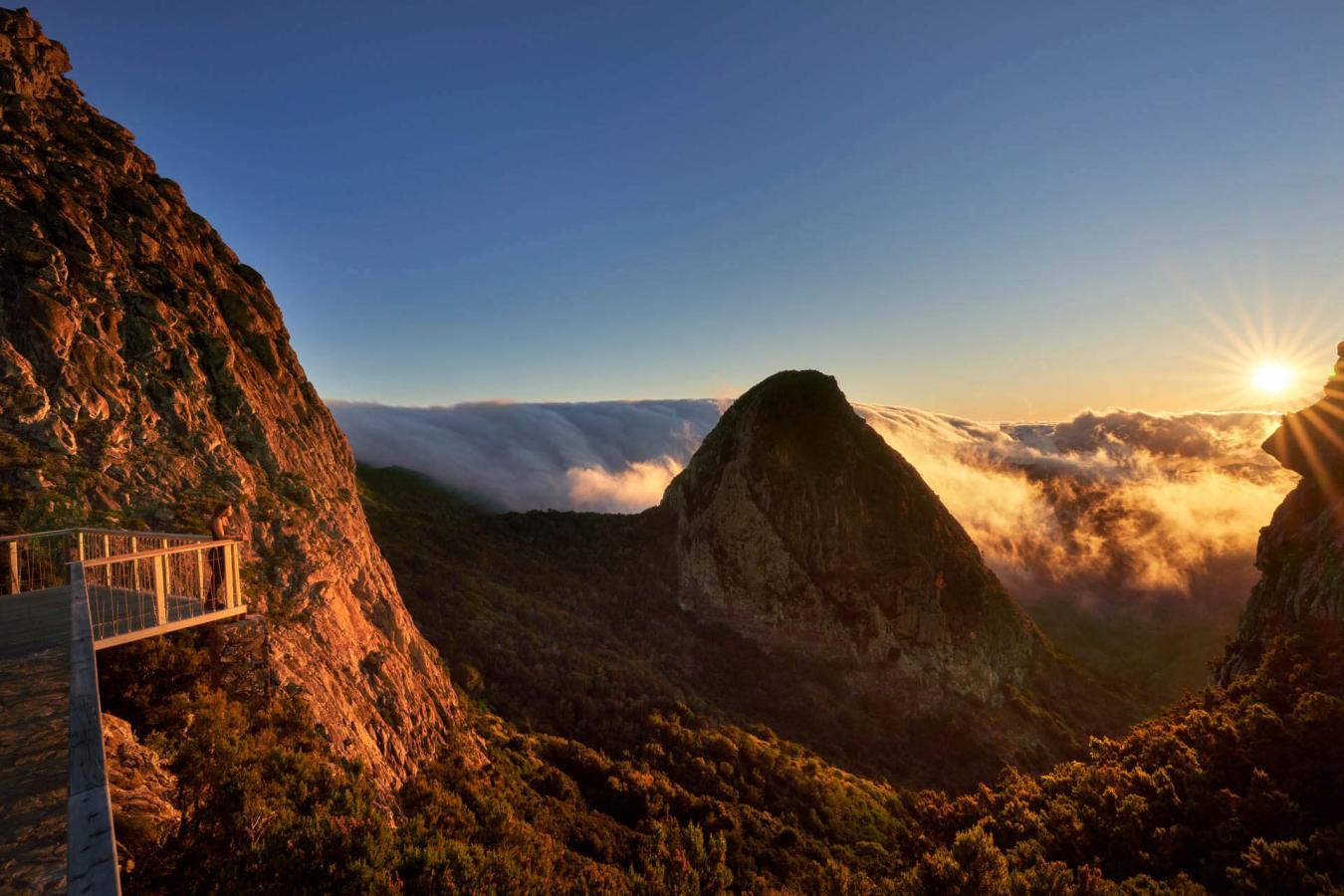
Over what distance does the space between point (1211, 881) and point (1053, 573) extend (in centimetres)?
16219

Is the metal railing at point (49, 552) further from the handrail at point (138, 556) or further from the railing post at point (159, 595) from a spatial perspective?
the railing post at point (159, 595)

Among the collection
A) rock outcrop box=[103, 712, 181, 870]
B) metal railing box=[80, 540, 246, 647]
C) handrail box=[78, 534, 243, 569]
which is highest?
handrail box=[78, 534, 243, 569]

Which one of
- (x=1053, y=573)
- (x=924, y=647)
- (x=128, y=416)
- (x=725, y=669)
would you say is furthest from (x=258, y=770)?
(x=1053, y=573)

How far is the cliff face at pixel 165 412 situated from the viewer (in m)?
14.8

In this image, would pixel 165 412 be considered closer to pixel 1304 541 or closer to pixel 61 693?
pixel 61 693

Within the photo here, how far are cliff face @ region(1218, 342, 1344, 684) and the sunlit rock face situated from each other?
2384cm

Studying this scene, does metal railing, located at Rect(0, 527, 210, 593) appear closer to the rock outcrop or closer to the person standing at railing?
the person standing at railing

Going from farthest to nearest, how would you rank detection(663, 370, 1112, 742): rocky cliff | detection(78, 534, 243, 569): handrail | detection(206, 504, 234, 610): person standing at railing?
detection(663, 370, 1112, 742): rocky cliff < detection(206, 504, 234, 610): person standing at railing < detection(78, 534, 243, 569): handrail

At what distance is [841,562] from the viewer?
58688mm

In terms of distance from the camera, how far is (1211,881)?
49.0ft

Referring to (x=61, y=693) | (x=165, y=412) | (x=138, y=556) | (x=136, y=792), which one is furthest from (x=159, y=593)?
(x=165, y=412)

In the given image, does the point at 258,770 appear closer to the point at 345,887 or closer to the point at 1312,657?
the point at 345,887

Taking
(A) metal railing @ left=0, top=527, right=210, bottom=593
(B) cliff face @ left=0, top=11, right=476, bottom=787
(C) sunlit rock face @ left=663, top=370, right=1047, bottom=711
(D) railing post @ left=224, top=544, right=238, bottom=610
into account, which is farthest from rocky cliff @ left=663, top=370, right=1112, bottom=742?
(A) metal railing @ left=0, top=527, right=210, bottom=593

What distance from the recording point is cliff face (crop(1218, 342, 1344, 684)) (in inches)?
1082
